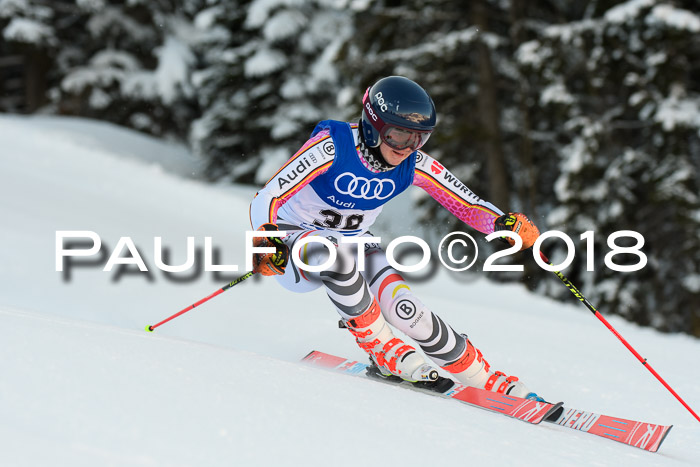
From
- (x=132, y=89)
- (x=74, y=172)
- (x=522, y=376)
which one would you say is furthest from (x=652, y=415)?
(x=132, y=89)

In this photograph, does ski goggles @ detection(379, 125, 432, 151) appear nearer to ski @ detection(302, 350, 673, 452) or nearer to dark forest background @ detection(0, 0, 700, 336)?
ski @ detection(302, 350, 673, 452)

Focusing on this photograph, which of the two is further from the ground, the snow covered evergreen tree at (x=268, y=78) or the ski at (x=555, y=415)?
the snow covered evergreen tree at (x=268, y=78)

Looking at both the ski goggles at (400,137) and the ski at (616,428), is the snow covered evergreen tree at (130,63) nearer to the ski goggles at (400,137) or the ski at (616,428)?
the ski goggles at (400,137)

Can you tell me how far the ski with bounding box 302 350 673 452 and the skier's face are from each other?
105cm

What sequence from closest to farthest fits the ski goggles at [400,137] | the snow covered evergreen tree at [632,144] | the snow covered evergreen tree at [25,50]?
the ski goggles at [400,137] < the snow covered evergreen tree at [632,144] < the snow covered evergreen tree at [25,50]

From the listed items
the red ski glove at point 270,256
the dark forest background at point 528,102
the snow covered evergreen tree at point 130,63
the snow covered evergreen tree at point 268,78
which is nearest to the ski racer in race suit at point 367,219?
the red ski glove at point 270,256

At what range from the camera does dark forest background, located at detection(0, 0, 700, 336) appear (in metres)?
8.04

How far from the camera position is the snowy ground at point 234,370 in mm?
1738

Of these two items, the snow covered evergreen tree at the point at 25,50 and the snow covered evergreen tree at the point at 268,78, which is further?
the snow covered evergreen tree at the point at 25,50

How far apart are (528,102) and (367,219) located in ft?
25.0

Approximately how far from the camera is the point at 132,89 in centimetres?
1798

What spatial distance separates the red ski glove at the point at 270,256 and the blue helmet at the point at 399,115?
0.65m

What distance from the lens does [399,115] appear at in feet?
10.1

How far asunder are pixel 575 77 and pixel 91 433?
882cm
